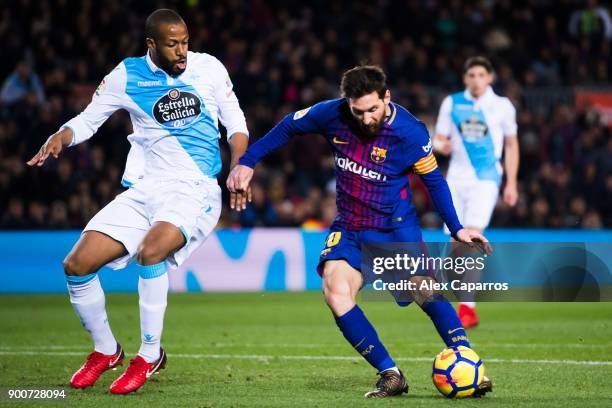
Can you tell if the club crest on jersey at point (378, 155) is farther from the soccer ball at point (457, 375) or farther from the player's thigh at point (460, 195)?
the player's thigh at point (460, 195)

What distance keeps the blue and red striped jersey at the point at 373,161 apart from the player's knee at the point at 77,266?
3.96ft

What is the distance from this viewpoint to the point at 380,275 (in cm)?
654

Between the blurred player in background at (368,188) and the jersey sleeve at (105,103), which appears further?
the jersey sleeve at (105,103)

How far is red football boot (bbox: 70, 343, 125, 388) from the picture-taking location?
22.0ft

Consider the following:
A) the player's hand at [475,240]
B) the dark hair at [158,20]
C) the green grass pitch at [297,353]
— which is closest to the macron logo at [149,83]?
the dark hair at [158,20]

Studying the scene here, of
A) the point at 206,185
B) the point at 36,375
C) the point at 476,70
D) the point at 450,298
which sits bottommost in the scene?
the point at 36,375

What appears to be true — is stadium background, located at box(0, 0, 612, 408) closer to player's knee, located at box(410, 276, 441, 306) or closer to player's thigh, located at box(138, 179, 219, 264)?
player's knee, located at box(410, 276, 441, 306)

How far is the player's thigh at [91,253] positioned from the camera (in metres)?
6.74

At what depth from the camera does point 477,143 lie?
35.0 feet

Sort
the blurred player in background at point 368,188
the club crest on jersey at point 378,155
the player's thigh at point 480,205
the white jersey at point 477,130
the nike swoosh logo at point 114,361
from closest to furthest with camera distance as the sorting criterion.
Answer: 1. the blurred player in background at point 368,188
2. the club crest on jersey at point 378,155
3. the nike swoosh logo at point 114,361
4. the player's thigh at point 480,205
5. the white jersey at point 477,130

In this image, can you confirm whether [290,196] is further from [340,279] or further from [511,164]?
[340,279]

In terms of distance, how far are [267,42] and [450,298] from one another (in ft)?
41.5

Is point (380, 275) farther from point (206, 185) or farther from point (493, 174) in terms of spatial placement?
point (493, 174)

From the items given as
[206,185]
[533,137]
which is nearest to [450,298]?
[206,185]
